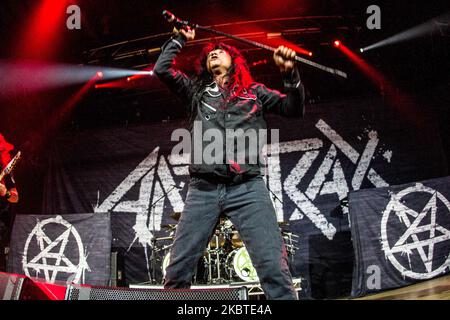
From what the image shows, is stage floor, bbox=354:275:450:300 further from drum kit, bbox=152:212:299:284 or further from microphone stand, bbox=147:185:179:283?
microphone stand, bbox=147:185:179:283

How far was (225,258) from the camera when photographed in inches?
286

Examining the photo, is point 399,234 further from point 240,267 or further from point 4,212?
point 4,212

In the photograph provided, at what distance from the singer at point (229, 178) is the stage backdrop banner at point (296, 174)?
4818mm

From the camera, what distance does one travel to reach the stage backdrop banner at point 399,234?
239 inches

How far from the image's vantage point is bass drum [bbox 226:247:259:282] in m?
6.81

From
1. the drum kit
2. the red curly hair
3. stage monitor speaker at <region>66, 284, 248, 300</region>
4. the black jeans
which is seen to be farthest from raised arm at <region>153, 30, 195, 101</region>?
the drum kit

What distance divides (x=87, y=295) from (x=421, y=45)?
24.9 feet

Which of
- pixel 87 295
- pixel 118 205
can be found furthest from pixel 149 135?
pixel 87 295

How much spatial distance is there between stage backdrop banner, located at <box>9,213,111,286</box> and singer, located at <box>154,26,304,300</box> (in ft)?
16.7

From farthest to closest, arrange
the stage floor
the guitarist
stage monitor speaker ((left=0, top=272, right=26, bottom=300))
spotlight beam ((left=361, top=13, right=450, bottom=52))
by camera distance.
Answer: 1. spotlight beam ((left=361, top=13, right=450, bottom=52))
2. the guitarist
3. the stage floor
4. stage monitor speaker ((left=0, top=272, right=26, bottom=300))

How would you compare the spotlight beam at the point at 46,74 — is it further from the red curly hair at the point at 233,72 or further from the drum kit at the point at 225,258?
the red curly hair at the point at 233,72

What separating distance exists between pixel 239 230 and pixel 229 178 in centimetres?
35

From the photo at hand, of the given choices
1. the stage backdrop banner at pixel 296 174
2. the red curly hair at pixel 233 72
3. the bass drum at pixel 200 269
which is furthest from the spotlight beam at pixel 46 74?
the red curly hair at pixel 233 72

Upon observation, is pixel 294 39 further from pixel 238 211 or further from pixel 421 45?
pixel 238 211
